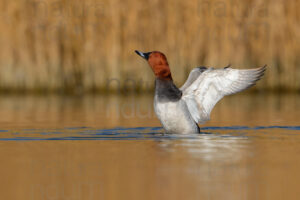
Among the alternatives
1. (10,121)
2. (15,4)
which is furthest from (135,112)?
(15,4)

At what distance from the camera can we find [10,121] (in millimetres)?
9984

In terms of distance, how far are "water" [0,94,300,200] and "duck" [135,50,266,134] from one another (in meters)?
0.18

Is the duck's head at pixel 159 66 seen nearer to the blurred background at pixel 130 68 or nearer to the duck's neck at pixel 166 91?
the duck's neck at pixel 166 91

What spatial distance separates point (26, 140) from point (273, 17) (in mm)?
8006

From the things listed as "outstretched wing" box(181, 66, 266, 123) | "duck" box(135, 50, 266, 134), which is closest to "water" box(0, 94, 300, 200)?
"duck" box(135, 50, 266, 134)

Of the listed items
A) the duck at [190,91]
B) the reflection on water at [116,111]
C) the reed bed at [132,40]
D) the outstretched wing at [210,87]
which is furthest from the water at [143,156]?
the reed bed at [132,40]

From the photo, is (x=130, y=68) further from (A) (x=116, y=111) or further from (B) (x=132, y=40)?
(A) (x=116, y=111)

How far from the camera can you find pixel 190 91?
853 cm

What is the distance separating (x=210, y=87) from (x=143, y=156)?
236cm

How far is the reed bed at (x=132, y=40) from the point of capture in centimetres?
1409

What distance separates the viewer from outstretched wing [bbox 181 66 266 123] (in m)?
8.48

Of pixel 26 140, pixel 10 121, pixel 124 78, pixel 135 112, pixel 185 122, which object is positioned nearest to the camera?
pixel 26 140

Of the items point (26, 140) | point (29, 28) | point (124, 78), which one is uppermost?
point (29, 28)

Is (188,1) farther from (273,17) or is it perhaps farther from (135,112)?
(135,112)
